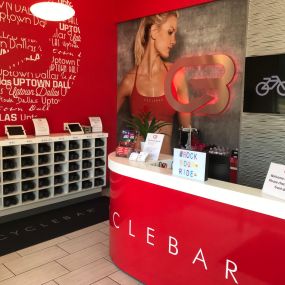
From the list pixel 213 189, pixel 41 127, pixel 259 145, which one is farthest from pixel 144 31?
pixel 213 189

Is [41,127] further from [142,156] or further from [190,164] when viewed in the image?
[190,164]

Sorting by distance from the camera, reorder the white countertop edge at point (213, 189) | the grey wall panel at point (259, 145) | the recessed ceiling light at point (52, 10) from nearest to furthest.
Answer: the white countertop edge at point (213, 189) → the recessed ceiling light at point (52, 10) → the grey wall panel at point (259, 145)

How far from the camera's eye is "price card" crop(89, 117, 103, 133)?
5043mm

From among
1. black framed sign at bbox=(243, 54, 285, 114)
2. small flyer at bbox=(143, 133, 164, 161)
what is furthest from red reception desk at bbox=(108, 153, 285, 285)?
black framed sign at bbox=(243, 54, 285, 114)

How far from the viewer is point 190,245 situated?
2.27 m

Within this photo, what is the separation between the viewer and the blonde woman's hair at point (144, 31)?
478 centimetres

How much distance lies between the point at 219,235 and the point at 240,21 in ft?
9.60

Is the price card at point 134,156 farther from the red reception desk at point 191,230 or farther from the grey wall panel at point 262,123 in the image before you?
the grey wall panel at point 262,123

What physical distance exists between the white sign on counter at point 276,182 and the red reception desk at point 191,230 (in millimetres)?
49

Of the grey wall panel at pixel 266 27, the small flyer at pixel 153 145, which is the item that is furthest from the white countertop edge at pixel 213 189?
the grey wall panel at pixel 266 27

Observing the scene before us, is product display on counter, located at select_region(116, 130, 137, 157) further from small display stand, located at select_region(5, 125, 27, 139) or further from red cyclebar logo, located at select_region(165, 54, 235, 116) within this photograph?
small display stand, located at select_region(5, 125, 27, 139)

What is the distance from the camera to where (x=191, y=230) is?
225 centimetres

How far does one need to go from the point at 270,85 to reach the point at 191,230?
222 cm

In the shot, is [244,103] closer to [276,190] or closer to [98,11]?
[276,190]
